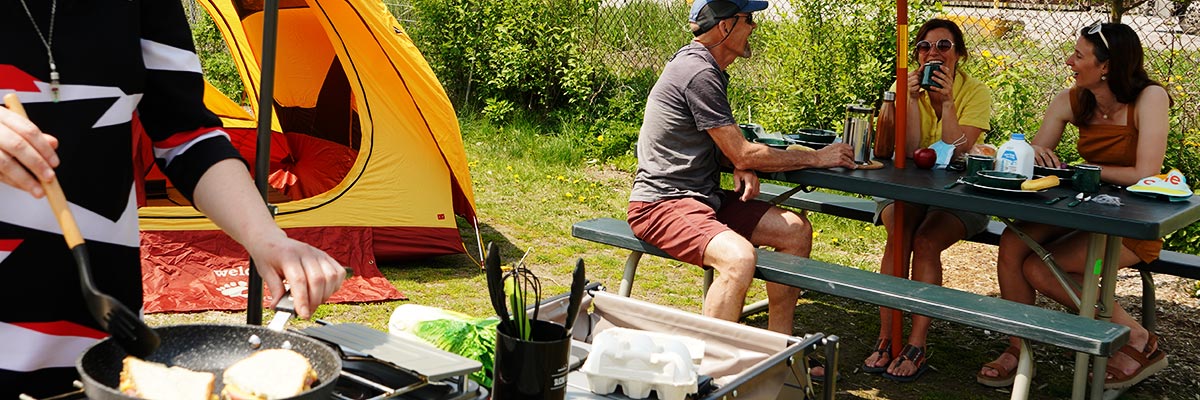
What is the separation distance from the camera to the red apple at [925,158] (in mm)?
4332

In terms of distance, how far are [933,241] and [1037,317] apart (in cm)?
101

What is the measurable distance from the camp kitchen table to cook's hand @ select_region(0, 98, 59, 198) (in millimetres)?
3163

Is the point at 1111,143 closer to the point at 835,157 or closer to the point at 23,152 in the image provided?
the point at 835,157

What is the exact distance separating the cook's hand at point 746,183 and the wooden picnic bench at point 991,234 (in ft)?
0.75

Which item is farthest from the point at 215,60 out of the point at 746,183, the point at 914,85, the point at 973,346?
the point at 973,346

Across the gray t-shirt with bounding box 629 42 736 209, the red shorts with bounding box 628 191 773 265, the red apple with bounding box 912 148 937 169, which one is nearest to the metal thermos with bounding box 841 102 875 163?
the red apple with bounding box 912 148 937 169

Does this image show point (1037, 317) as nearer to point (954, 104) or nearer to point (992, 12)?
point (954, 104)

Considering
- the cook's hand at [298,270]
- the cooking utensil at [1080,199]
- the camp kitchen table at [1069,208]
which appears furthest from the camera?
the cooking utensil at [1080,199]

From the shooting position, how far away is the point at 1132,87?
432cm

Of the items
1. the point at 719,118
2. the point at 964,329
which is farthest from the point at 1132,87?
the point at 719,118

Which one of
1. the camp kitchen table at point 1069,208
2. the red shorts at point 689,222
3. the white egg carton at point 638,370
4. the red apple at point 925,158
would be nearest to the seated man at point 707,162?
the red shorts at point 689,222

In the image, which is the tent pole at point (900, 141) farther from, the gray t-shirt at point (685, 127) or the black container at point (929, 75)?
the gray t-shirt at point (685, 127)

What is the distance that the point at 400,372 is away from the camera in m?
1.69

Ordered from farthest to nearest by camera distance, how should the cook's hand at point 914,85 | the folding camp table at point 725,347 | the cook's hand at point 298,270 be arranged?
the cook's hand at point 914,85 → the folding camp table at point 725,347 → the cook's hand at point 298,270
